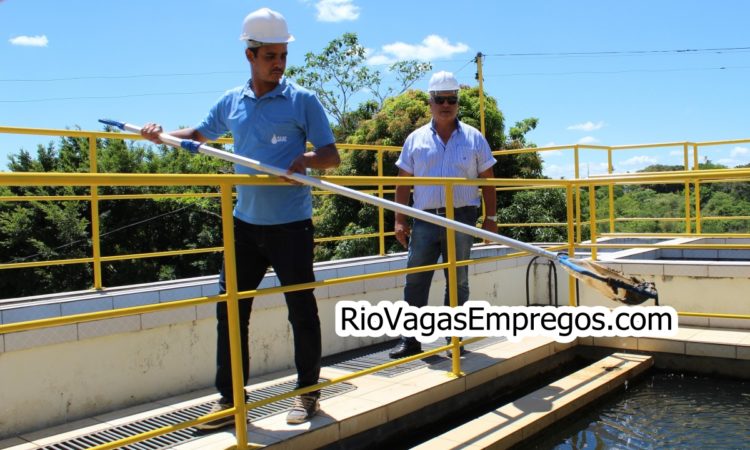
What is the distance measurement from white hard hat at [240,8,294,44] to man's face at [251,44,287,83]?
4cm

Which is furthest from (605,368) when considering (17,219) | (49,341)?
(17,219)

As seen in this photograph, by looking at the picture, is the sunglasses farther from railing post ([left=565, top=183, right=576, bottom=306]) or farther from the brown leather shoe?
the brown leather shoe

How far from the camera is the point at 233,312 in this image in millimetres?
2723

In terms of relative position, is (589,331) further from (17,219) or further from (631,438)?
(17,219)

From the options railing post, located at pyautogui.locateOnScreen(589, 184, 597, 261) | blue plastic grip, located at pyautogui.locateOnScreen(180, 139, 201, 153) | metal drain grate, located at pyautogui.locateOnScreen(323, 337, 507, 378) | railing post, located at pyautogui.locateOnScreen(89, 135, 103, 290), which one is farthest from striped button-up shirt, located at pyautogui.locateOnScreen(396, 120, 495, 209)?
railing post, located at pyautogui.locateOnScreen(89, 135, 103, 290)

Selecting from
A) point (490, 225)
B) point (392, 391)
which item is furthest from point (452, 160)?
point (392, 391)

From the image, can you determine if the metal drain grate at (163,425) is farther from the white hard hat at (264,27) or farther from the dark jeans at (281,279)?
the white hard hat at (264,27)

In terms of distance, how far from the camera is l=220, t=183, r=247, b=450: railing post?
2.69 meters

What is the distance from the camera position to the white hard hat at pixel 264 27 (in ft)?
9.46

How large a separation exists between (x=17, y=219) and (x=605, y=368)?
1508cm

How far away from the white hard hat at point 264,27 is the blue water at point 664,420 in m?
2.42

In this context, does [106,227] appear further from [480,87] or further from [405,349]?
[405,349]

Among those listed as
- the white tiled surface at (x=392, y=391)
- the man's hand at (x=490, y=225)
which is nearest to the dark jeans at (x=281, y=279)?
the white tiled surface at (x=392, y=391)

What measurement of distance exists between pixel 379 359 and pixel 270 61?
2.37 m
